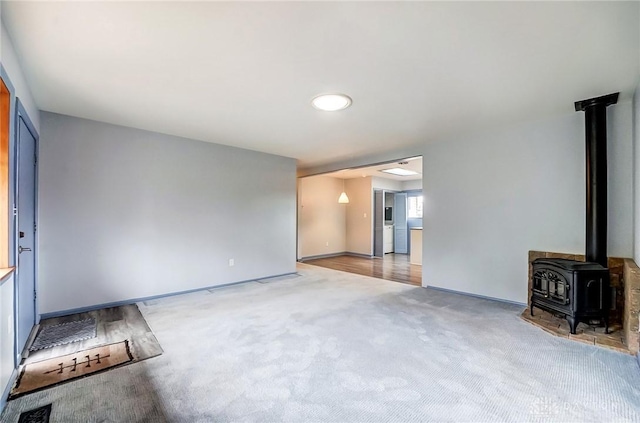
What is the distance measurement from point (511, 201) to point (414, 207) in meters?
5.78

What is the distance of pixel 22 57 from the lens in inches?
88.5

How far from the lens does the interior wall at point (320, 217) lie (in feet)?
26.4

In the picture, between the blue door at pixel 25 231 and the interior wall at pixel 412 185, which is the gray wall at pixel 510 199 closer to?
the interior wall at pixel 412 185

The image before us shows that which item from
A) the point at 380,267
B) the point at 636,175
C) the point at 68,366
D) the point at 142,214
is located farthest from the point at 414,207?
the point at 68,366

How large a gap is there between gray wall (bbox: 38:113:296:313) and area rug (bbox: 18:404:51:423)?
2.22m

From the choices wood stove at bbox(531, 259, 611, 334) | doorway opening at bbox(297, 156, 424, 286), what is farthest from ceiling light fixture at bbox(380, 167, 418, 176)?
wood stove at bbox(531, 259, 611, 334)

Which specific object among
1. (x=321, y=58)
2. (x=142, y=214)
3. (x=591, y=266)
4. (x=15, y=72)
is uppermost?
(x=321, y=58)

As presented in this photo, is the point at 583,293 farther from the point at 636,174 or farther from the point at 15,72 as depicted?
the point at 15,72

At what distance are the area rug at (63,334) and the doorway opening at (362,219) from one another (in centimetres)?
478

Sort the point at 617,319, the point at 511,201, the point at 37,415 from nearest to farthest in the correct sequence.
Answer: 1. the point at 37,415
2. the point at 617,319
3. the point at 511,201

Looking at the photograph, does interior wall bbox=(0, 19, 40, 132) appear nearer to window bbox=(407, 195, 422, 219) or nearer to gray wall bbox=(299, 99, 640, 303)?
gray wall bbox=(299, 99, 640, 303)

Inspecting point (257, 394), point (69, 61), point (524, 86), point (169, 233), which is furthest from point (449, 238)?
point (69, 61)

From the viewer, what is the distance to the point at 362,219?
880cm

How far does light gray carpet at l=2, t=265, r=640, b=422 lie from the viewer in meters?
1.78
